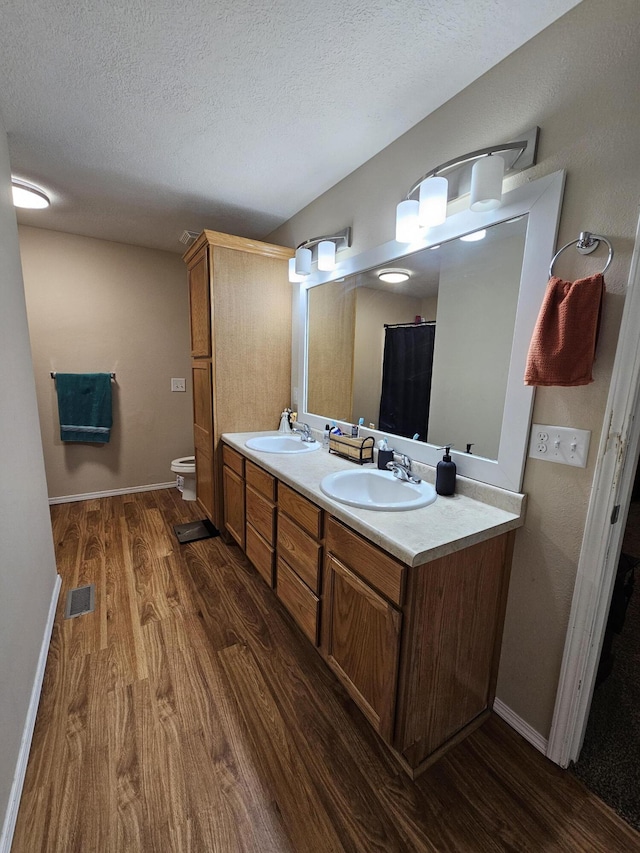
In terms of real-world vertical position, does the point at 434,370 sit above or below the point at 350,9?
below

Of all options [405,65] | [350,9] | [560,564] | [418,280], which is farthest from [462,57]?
[560,564]

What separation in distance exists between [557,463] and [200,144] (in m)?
2.18

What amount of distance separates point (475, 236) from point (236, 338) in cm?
163

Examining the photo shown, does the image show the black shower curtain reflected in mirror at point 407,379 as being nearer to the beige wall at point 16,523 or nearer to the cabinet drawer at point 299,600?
the cabinet drawer at point 299,600

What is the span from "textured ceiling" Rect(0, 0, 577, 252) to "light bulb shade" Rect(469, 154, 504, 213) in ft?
1.42

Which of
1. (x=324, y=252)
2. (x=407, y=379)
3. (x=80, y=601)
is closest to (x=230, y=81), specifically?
(x=324, y=252)

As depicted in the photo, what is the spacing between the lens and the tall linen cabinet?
2.38 meters

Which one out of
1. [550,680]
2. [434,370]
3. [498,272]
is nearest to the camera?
[550,680]

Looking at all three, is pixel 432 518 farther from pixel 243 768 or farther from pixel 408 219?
pixel 408 219

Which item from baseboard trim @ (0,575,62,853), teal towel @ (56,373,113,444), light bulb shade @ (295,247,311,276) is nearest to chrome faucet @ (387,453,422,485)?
light bulb shade @ (295,247,311,276)

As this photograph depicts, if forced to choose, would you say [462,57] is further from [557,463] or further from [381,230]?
[557,463]

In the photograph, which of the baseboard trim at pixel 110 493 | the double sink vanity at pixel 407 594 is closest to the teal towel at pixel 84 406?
the baseboard trim at pixel 110 493

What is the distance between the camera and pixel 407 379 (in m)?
1.77

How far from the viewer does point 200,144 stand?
1.79m
